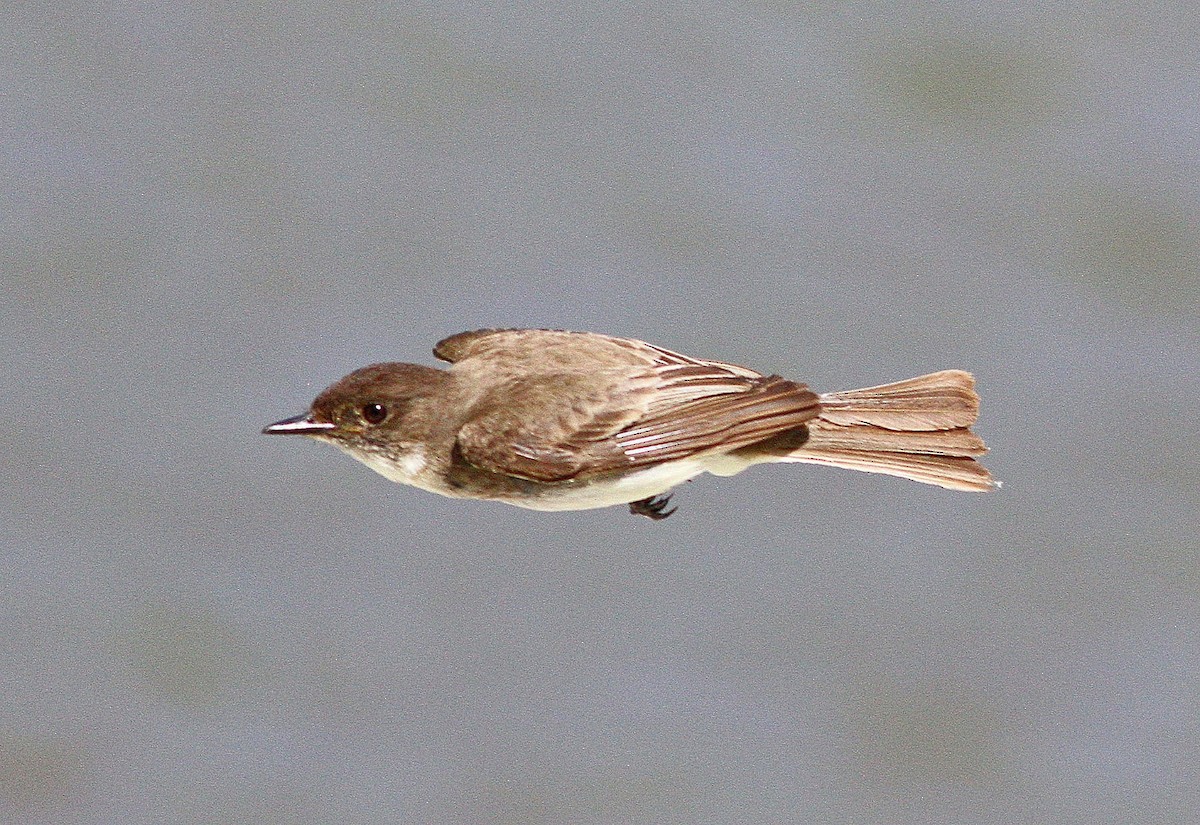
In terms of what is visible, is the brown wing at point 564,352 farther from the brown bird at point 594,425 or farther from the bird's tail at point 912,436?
the bird's tail at point 912,436

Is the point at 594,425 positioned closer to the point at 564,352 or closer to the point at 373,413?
the point at 564,352

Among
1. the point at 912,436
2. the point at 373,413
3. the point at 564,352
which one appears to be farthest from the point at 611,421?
the point at 912,436

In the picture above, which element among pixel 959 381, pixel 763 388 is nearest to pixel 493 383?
pixel 763 388

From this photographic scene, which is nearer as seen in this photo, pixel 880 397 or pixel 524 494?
pixel 524 494

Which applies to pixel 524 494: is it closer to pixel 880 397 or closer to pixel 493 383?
pixel 493 383

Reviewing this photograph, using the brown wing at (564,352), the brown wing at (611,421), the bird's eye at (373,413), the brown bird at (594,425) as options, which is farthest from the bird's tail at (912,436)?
the bird's eye at (373,413)

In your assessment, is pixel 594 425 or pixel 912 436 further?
pixel 912 436

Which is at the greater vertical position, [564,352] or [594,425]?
[564,352]
